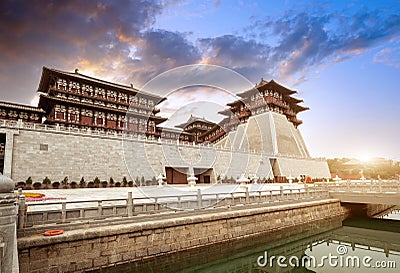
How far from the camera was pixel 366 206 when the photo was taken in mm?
23484

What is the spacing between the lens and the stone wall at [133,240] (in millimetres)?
7613

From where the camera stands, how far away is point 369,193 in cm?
1884

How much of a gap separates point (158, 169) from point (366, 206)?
2135 cm

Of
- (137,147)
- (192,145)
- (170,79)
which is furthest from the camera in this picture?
(192,145)

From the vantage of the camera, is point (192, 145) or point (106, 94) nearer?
point (192, 145)

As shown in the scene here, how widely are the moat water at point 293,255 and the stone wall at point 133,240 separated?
348 millimetres

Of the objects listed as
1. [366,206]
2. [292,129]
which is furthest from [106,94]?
[292,129]

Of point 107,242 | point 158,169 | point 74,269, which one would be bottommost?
point 74,269

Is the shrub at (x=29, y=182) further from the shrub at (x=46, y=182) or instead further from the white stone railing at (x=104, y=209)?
the white stone railing at (x=104, y=209)

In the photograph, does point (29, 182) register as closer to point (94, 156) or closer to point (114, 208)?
point (94, 156)

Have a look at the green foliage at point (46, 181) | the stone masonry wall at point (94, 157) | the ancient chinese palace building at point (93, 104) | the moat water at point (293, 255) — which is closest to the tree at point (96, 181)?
the stone masonry wall at point (94, 157)

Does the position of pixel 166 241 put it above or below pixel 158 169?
below

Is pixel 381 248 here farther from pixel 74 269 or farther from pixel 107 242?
pixel 74 269

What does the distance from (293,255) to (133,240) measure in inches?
308
